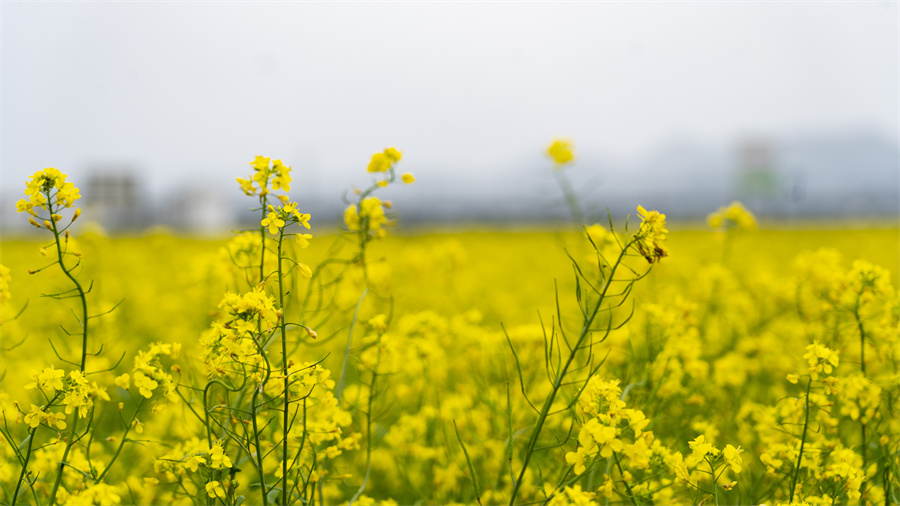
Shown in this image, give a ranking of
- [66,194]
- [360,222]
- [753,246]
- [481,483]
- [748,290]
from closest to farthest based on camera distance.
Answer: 1. [66,194]
2. [360,222]
3. [481,483]
4. [748,290]
5. [753,246]

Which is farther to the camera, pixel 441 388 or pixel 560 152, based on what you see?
pixel 441 388

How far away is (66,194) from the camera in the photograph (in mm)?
1486

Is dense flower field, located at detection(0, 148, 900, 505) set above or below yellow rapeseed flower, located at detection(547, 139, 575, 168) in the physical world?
below

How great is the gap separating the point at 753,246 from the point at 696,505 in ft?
27.9

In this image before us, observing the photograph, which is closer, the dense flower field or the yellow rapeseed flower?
the dense flower field

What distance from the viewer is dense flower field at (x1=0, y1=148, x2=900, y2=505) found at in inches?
58.2

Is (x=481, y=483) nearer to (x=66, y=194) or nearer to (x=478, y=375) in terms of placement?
(x=478, y=375)

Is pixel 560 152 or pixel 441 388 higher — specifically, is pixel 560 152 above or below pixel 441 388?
above

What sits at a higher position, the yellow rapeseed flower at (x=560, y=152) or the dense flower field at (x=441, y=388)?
the yellow rapeseed flower at (x=560, y=152)

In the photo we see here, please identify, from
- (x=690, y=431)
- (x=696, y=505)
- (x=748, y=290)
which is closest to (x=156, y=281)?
(x=748, y=290)

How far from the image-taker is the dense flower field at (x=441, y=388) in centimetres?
148

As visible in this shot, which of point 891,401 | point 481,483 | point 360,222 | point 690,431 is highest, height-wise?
→ point 360,222

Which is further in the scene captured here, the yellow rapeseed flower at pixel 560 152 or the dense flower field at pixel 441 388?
the yellow rapeseed flower at pixel 560 152

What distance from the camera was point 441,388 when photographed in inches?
127
